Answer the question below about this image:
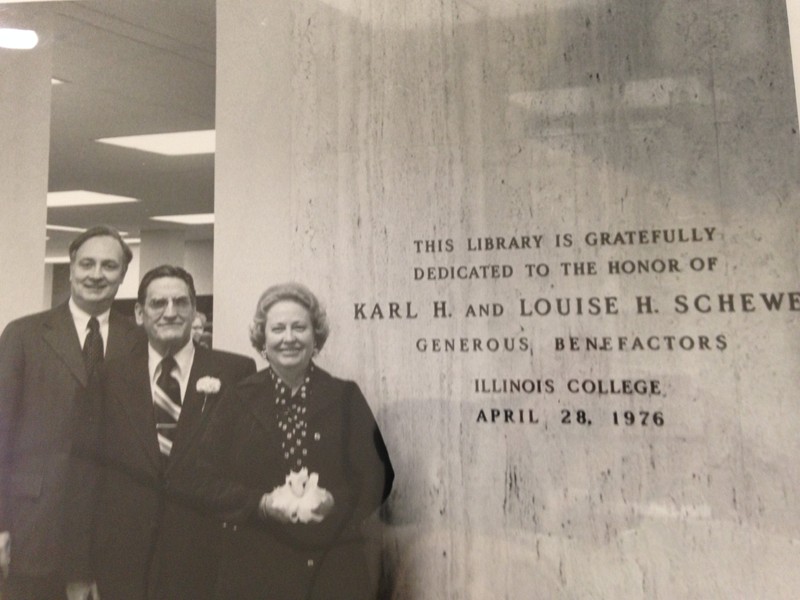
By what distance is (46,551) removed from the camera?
1032 millimetres

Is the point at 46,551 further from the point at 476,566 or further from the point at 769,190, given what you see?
the point at 769,190

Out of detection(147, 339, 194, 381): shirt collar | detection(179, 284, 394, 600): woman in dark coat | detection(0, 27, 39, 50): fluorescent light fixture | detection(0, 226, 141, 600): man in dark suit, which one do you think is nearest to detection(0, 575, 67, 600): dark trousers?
detection(0, 226, 141, 600): man in dark suit

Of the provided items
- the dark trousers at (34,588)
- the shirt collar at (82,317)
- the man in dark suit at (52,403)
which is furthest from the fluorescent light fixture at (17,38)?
the dark trousers at (34,588)

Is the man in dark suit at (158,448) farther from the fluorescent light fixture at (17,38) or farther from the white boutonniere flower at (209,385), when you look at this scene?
the fluorescent light fixture at (17,38)

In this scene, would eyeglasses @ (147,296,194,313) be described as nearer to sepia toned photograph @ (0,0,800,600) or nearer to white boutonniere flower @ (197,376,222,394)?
sepia toned photograph @ (0,0,800,600)

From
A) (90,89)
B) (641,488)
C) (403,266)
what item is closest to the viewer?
(641,488)

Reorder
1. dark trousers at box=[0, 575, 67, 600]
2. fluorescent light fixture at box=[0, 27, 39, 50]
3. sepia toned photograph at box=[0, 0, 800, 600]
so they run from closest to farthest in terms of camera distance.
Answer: sepia toned photograph at box=[0, 0, 800, 600]
dark trousers at box=[0, 575, 67, 600]
fluorescent light fixture at box=[0, 27, 39, 50]

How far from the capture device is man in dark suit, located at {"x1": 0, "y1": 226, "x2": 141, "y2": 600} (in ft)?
3.38

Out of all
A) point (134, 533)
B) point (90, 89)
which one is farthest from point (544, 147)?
point (134, 533)

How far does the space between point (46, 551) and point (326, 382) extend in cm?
59

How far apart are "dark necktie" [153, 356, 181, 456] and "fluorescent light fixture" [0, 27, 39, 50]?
2.30 feet

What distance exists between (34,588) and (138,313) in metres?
0.52

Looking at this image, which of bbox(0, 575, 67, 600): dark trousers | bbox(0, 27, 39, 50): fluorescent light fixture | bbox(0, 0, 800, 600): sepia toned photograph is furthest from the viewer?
bbox(0, 27, 39, 50): fluorescent light fixture

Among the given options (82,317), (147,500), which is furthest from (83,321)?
(147,500)
